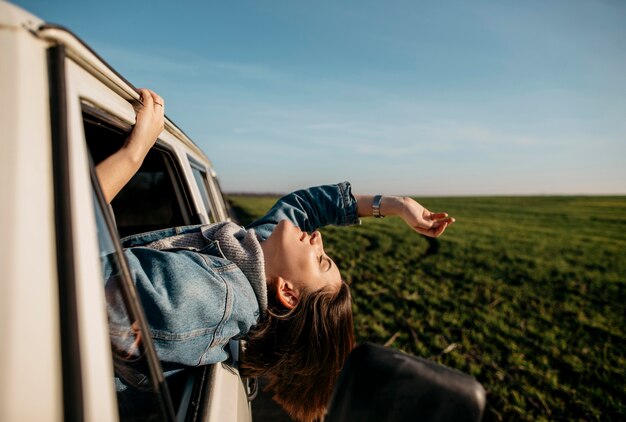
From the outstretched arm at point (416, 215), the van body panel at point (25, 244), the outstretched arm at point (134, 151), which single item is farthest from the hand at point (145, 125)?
the outstretched arm at point (416, 215)

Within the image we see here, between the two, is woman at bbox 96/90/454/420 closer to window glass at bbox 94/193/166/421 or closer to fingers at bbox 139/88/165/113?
fingers at bbox 139/88/165/113

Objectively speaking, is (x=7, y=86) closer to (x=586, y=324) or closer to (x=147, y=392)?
(x=147, y=392)

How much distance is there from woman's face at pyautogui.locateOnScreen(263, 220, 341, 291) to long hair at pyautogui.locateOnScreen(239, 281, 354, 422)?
0.20 ft

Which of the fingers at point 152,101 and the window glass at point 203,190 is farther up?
the fingers at point 152,101

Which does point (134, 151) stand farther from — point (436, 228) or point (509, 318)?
point (509, 318)

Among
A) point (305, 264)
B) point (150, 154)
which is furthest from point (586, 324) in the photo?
point (150, 154)

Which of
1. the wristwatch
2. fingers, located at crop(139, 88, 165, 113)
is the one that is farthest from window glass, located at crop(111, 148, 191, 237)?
the wristwatch

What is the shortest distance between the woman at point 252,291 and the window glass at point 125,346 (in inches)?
5.4

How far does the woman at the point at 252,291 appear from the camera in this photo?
3.56ft

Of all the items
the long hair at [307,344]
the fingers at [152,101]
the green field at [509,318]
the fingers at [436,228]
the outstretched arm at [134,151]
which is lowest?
the green field at [509,318]

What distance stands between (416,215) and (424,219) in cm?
6

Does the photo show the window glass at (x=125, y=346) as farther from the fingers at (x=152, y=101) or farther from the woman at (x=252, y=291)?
the fingers at (x=152, y=101)

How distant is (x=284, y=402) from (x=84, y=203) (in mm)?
1594

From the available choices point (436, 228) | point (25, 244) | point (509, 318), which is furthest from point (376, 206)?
point (509, 318)
